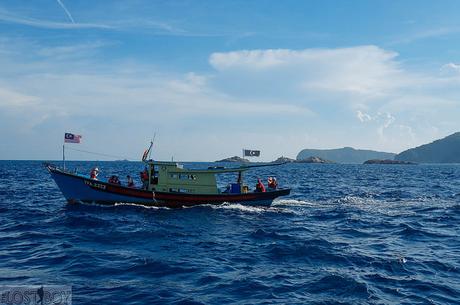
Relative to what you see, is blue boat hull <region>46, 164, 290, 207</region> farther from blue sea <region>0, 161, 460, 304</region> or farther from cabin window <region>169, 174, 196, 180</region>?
cabin window <region>169, 174, 196, 180</region>

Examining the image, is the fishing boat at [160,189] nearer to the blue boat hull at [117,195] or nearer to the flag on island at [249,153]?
the blue boat hull at [117,195]

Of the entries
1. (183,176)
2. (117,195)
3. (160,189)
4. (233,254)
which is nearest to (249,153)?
(183,176)

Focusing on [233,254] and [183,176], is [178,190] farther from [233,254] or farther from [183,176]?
[233,254]

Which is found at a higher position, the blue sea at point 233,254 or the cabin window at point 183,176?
the cabin window at point 183,176

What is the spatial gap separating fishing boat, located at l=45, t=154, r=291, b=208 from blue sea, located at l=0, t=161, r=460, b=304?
1.26 metres

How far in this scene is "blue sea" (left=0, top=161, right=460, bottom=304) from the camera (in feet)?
44.6

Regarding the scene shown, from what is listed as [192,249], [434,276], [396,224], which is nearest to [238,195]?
[396,224]

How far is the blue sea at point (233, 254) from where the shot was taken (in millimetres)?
13586

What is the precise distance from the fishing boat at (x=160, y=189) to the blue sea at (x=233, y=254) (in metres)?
1.26

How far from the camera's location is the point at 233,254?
62.1ft

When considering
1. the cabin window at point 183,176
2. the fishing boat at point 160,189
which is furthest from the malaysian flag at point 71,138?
the cabin window at point 183,176

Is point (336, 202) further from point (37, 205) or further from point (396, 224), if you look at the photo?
point (37, 205)

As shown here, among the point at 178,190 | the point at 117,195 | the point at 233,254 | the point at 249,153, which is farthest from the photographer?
the point at 249,153

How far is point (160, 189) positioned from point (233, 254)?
1604 cm
